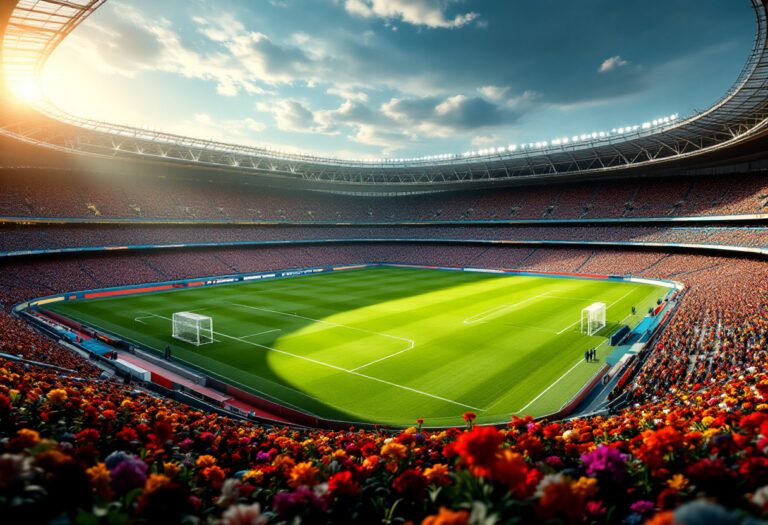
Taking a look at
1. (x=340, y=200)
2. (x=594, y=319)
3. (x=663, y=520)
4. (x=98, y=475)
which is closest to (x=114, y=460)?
(x=98, y=475)

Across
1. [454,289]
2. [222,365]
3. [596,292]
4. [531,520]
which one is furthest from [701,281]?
[531,520]

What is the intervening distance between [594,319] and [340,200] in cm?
6206

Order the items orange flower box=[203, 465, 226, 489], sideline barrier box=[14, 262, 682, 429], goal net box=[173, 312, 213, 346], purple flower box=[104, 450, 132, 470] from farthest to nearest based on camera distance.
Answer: goal net box=[173, 312, 213, 346]
sideline barrier box=[14, 262, 682, 429]
orange flower box=[203, 465, 226, 489]
purple flower box=[104, 450, 132, 470]

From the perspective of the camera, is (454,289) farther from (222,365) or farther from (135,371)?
(135,371)

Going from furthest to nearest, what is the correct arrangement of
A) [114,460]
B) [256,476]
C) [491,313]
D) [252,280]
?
[252,280]
[491,313]
[256,476]
[114,460]

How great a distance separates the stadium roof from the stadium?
0.33m

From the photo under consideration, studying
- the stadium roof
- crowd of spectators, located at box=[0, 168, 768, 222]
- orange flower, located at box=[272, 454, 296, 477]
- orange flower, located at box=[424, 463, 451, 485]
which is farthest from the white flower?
crowd of spectators, located at box=[0, 168, 768, 222]

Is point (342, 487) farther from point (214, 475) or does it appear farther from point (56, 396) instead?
point (56, 396)

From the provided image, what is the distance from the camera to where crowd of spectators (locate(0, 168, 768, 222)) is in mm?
46000

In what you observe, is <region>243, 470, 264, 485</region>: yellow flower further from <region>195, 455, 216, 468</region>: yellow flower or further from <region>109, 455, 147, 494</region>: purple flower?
<region>109, 455, 147, 494</region>: purple flower

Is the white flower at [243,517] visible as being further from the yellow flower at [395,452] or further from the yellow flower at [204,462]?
the yellow flower at [204,462]

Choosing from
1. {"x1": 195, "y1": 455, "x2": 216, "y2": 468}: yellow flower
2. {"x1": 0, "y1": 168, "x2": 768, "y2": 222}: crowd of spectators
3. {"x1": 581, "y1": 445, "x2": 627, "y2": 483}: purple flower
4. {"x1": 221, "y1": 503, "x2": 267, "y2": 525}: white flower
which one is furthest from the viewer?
{"x1": 0, "y1": 168, "x2": 768, "y2": 222}: crowd of spectators

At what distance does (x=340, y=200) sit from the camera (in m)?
83.8

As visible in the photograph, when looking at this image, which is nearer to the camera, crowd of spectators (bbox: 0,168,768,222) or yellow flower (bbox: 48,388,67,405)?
yellow flower (bbox: 48,388,67,405)
